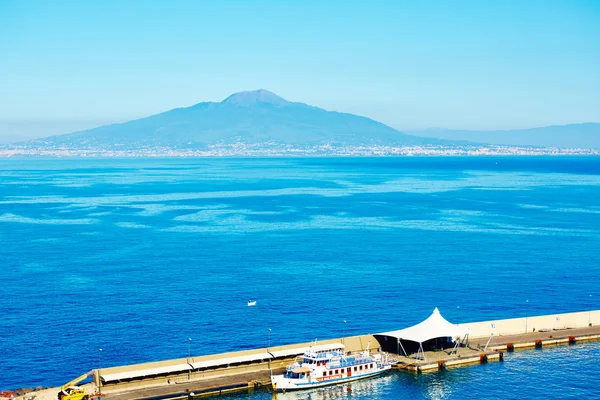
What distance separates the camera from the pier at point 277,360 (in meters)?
48.5

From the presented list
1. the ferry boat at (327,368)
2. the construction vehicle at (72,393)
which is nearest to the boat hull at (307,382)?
the ferry boat at (327,368)

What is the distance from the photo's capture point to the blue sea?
181 feet

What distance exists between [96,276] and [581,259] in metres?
60.3

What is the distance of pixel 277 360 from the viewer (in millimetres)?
53375

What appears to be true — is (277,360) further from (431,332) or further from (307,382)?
(431,332)

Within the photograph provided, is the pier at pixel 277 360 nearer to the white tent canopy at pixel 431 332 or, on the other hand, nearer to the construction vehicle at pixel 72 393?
the white tent canopy at pixel 431 332

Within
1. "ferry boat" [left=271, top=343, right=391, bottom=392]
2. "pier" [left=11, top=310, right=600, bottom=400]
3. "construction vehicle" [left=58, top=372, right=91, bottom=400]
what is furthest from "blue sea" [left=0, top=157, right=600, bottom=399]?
"construction vehicle" [left=58, top=372, right=91, bottom=400]

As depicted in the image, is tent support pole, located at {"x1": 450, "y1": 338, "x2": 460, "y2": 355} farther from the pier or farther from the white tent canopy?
the white tent canopy

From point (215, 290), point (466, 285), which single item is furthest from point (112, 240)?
point (466, 285)

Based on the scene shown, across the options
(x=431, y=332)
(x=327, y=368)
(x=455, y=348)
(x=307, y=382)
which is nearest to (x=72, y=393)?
(x=307, y=382)

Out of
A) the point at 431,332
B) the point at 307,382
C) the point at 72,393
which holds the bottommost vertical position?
the point at 307,382

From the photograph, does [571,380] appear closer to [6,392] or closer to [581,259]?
[6,392]

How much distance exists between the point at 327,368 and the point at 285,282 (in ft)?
98.2

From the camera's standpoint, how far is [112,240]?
111 meters
